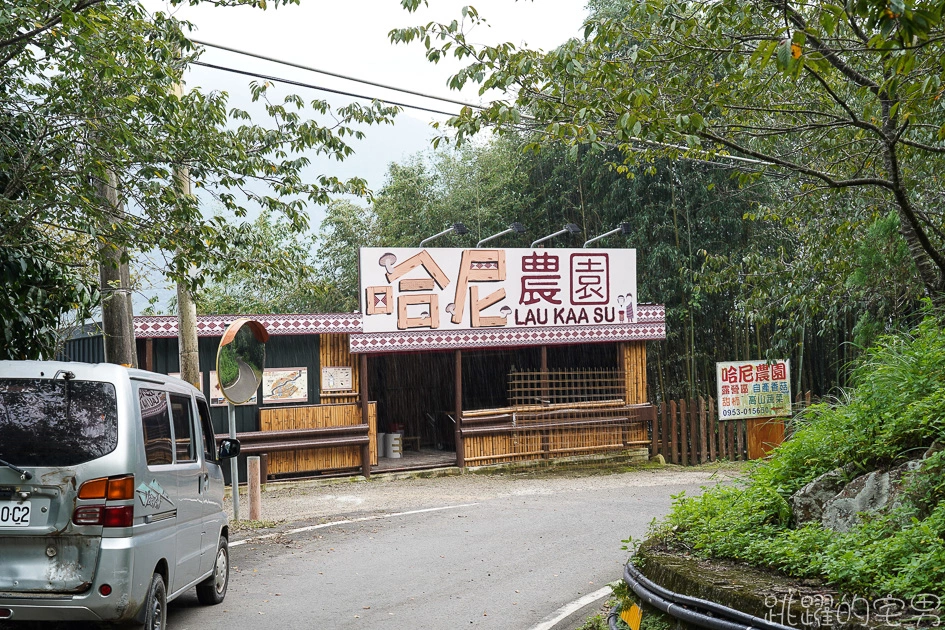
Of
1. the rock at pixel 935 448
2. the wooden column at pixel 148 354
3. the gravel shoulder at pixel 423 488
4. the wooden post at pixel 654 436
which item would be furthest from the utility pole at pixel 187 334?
the wooden post at pixel 654 436

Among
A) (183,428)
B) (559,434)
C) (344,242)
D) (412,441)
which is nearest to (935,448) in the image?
(183,428)

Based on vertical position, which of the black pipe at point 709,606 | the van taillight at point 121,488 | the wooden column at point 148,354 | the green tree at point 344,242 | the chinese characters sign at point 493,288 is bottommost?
the black pipe at point 709,606

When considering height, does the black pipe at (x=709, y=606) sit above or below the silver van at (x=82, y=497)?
below

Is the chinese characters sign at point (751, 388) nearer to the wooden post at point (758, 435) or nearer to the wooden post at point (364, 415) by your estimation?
the wooden post at point (758, 435)

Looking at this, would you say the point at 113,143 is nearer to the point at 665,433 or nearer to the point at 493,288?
the point at 493,288

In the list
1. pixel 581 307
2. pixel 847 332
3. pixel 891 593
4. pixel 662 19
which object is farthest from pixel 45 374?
pixel 847 332

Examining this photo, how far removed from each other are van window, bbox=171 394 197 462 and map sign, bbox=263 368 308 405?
9.19m

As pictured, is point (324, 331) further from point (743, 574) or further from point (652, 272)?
point (743, 574)

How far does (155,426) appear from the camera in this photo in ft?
18.6

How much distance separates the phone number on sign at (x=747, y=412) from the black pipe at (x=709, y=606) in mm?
13320

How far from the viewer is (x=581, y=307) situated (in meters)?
18.0

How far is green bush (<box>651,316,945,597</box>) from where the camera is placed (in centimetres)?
411

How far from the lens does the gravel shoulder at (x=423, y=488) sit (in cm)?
1246

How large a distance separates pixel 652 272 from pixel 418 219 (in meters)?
9.78
